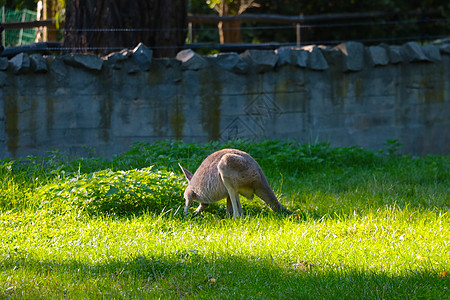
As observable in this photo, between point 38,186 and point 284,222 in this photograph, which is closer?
point 284,222

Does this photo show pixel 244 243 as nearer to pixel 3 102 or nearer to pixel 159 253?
pixel 159 253

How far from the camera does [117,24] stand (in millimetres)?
11039

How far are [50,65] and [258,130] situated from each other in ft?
13.2

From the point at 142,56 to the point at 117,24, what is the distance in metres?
1.19

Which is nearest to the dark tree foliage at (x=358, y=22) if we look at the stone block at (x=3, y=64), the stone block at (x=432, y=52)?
the stone block at (x=432, y=52)

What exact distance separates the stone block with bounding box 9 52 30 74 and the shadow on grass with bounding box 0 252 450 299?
5.84 meters

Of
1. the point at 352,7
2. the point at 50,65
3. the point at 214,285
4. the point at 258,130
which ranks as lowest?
the point at 214,285

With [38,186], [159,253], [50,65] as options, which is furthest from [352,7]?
[159,253]

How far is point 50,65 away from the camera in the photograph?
10.1 meters

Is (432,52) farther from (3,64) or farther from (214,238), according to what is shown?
(3,64)

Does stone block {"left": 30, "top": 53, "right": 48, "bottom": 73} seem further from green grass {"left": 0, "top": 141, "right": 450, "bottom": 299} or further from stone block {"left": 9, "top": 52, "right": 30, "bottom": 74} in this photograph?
green grass {"left": 0, "top": 141, "right": 450, "bottom": 299}

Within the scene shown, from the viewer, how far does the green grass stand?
426 centimetres

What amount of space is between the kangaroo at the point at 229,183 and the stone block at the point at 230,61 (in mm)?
4604

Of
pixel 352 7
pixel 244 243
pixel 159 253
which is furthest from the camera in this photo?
pixel 352 7
